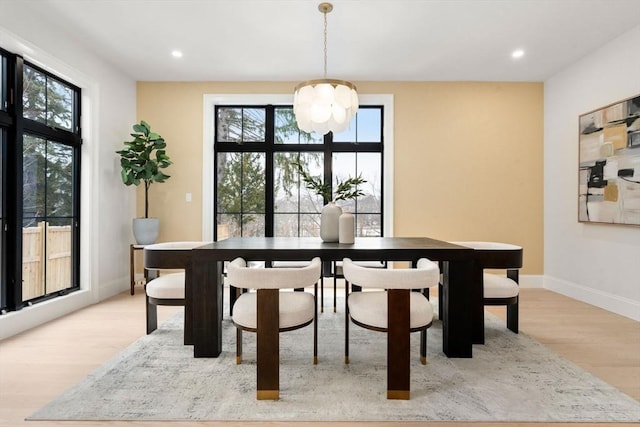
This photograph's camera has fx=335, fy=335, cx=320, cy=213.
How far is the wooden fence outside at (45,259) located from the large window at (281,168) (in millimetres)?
1703

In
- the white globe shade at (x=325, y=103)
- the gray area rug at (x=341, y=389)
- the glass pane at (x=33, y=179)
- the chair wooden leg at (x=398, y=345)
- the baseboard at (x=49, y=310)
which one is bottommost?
the gray area rug at (x=341, y=389)

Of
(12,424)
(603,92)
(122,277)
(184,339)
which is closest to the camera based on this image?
(12,424)

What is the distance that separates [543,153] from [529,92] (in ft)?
2.75

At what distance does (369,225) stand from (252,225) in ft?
5.34

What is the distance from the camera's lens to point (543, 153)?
4484 mm

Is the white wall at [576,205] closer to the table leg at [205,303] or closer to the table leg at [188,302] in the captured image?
the table leg at [205,303]

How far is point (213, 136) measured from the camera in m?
4.61

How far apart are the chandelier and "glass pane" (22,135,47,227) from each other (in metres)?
2.46

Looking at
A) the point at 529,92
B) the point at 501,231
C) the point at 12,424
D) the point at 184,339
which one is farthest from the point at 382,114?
the point at 12,424

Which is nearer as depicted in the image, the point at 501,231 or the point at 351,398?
the point at 351,398


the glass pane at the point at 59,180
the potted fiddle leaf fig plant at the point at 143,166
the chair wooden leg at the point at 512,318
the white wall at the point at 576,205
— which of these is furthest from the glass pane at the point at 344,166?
the glass pane at the point at 59,180

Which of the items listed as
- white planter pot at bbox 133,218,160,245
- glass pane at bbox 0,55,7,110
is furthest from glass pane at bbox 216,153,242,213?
glass pane at bbox 0,55,7,110

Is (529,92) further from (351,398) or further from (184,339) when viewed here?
(184,339)

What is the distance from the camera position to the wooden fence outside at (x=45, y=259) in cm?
301
